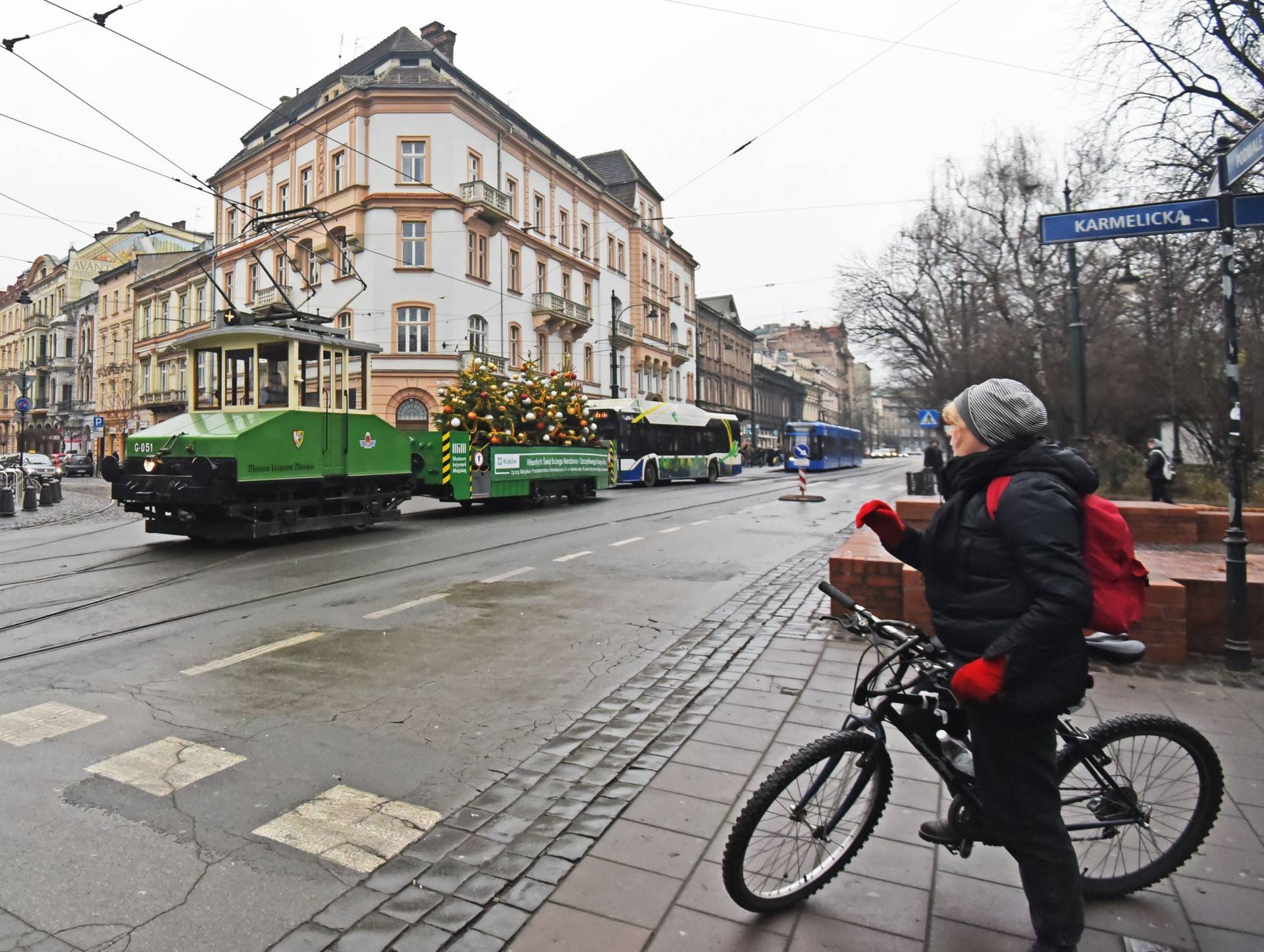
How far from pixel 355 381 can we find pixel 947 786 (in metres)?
12.7

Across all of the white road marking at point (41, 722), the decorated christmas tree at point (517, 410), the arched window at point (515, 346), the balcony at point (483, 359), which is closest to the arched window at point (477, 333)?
the balcony at point (483, 359)

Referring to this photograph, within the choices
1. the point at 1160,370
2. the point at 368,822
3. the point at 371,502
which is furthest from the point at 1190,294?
the point at 368,822

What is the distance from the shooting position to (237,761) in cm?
392

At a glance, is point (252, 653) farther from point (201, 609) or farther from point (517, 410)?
point (517, 410)

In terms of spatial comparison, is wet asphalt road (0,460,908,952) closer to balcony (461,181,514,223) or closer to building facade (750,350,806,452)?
balcony (461,181,514,223)

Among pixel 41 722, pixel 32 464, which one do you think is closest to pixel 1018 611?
pixel 41 722

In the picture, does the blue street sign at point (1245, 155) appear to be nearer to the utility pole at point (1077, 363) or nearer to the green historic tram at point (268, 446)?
the utility pole at point (1077, 363)

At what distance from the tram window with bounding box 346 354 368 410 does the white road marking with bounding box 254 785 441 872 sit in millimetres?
10971

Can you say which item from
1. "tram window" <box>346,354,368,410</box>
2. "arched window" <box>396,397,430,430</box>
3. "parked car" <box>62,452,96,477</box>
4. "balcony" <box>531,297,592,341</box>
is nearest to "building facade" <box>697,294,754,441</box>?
"balcony" <box>531,297,592,341</box>

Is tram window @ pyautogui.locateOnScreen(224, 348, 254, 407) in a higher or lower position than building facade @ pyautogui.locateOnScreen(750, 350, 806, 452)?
lower

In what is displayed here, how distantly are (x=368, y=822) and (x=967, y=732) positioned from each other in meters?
2.37

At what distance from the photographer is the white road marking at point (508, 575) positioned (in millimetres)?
9047

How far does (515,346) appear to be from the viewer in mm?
38750

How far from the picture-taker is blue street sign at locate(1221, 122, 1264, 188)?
4.86 meters
